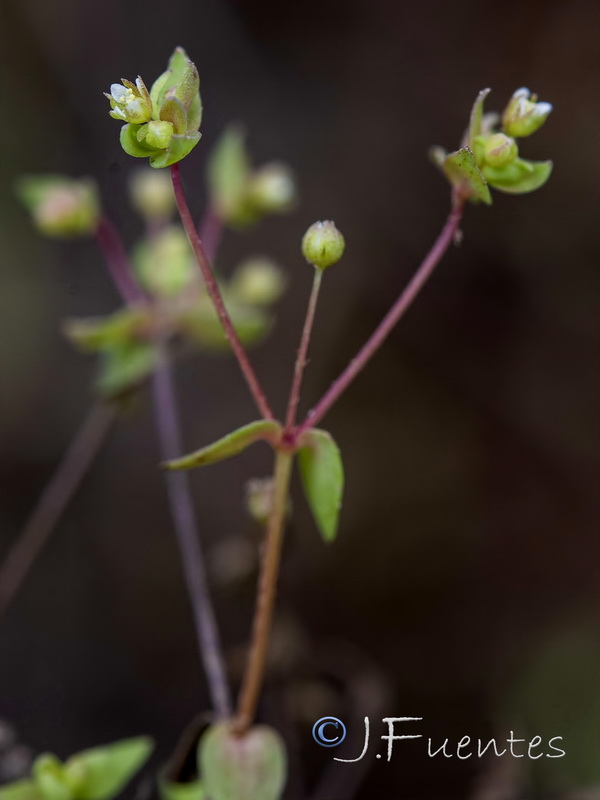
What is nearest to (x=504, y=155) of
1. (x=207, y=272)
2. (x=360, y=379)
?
(x=207, y=272)

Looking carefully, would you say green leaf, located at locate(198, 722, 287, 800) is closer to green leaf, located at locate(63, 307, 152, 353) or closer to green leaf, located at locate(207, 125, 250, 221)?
green leaf, located at locate(63, 307, 152, 353)

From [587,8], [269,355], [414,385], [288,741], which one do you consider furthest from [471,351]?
[288,741]

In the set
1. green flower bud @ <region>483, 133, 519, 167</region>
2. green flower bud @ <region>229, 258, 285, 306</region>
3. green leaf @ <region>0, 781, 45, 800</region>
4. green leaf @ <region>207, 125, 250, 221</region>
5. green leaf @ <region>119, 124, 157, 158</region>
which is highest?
green leaf @ <region>119, 124, 157, 158</region>

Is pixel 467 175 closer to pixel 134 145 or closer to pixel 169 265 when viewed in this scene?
pixel 134 145

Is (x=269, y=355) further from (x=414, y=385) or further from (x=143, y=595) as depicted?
(x=143, y=595)

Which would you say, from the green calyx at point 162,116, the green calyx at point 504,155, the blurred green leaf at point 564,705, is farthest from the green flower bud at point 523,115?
the blurred green leaf at point 564,705

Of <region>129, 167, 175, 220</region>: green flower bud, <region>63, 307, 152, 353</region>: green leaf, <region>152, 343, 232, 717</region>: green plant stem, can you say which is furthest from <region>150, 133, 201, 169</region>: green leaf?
<region>129, 167, 175, 220</region>: green flower bud
